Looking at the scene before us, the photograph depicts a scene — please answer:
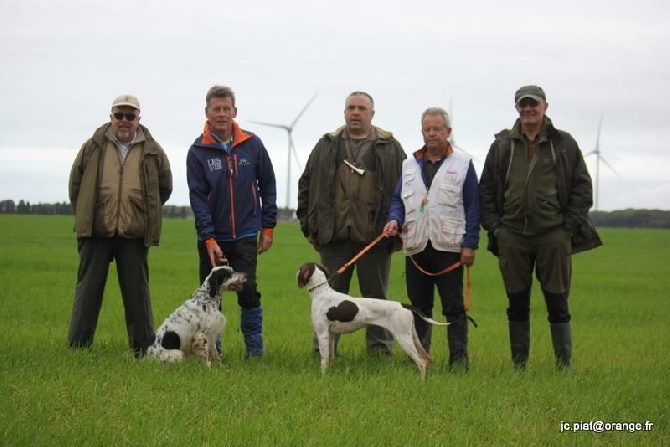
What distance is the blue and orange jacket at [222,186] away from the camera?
818 centimetres

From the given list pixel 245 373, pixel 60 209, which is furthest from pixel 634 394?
pixel 60 209

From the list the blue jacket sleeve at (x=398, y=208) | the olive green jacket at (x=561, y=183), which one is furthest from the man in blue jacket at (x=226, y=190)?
the olive green jacket at (x=561, y=183)

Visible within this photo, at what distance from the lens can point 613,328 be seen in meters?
12.9

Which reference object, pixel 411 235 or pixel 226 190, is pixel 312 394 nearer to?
pixel 411 235

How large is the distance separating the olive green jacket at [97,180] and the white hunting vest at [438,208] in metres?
2.50

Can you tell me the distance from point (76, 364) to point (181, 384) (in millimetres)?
1224

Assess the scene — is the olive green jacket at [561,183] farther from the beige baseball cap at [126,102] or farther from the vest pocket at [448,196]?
the beige baseball cap at [126,102]

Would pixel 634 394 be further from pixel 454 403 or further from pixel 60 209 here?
pixel 60 209

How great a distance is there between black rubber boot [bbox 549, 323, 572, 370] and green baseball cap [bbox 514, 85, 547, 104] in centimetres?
223

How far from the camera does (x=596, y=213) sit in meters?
82.8

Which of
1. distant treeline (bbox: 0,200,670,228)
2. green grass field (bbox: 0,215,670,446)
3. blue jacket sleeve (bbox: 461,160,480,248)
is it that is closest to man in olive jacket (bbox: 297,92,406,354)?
blue jacket sleeve (bbox: 461,160,480,248)

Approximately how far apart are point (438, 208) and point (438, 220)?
117 millimetres

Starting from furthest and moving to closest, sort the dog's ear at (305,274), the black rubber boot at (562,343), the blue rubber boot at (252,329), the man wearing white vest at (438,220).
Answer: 1. the blue rubber boot at (252,329)
2. the black rubber boot at (562,343)
3. the man wearing white vest at (438,220)
4. the dog's ear at (305,274)

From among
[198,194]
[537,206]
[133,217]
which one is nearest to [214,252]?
[198,194]
